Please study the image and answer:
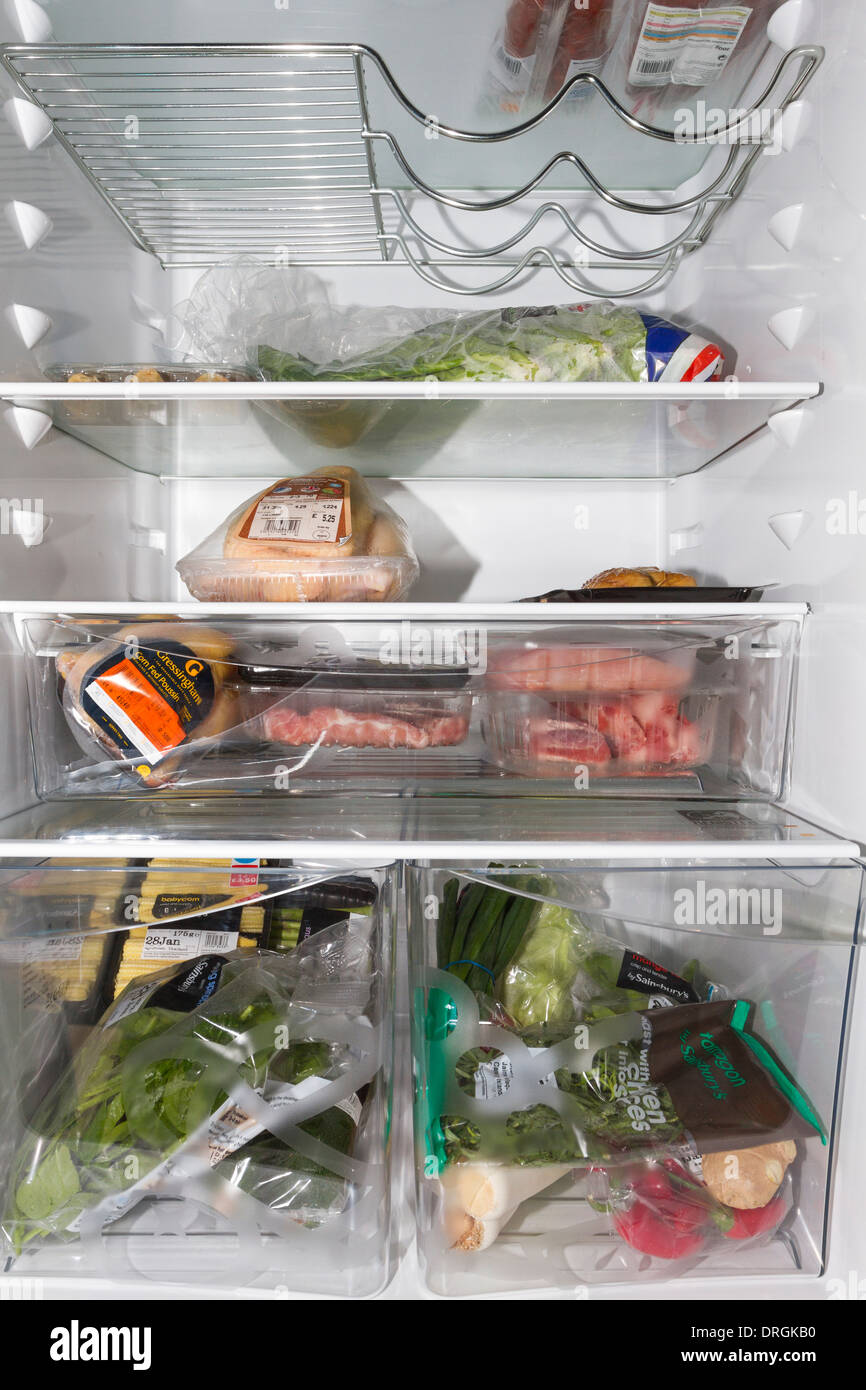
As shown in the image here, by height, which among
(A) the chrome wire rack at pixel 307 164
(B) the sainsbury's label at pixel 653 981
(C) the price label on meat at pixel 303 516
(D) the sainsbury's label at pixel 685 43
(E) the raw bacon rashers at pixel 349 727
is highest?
(D) the sainsbury's label at pixel 685 43

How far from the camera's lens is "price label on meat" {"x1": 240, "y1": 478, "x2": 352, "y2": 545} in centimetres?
92

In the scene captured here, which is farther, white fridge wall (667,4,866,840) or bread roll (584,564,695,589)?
bread roll (584,564,695,589)

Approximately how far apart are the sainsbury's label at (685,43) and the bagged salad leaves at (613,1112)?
89cm

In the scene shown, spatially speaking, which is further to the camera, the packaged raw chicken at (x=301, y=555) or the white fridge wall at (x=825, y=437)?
the packaged raw chicken at (x=301, y=555)

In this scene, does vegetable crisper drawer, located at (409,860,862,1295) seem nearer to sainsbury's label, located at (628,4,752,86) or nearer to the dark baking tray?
the dark baking tray

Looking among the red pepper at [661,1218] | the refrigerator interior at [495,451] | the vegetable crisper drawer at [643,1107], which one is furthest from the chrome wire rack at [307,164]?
the red pepper at [661,1218]

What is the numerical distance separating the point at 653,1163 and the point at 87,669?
0.73 metres

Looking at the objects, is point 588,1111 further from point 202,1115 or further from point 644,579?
point 644,579

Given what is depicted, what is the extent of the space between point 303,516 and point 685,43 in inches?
25.5

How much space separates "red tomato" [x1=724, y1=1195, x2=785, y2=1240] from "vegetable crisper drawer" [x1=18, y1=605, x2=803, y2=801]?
399 mm

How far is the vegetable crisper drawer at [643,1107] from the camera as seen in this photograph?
809mm

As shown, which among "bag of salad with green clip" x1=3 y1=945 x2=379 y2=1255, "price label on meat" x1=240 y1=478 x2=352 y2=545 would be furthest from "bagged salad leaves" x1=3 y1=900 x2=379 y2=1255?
"price label on meat" x1=240 y1=478 x2=352 y2=545

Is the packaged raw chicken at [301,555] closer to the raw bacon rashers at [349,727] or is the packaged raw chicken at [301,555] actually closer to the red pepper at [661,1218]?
the raw bacon rashers at [349,727]
